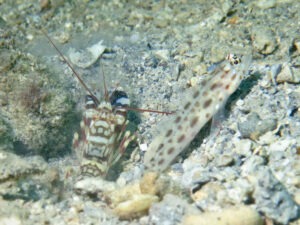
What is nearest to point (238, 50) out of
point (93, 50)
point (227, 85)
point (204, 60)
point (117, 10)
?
point (204, 60)

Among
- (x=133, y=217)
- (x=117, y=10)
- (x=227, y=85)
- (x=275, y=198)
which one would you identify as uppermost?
(x=117, y=10)

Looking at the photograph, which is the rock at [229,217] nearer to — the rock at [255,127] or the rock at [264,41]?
the rock at [255,127]

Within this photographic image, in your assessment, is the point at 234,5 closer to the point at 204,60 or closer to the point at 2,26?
the point at 204,60

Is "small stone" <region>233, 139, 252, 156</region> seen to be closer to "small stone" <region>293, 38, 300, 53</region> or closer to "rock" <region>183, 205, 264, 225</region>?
"rock" <region>183, 205, 264, 225</region>

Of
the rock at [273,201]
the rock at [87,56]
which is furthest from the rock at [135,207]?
the rock at [87,56]

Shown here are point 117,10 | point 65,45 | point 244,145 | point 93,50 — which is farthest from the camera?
point 117,10

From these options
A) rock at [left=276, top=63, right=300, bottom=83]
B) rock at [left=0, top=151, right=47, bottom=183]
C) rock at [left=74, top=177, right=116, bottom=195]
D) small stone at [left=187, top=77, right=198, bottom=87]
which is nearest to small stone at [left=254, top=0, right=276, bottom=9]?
rock at [left=276, top=63, right=300, bottom=83]
